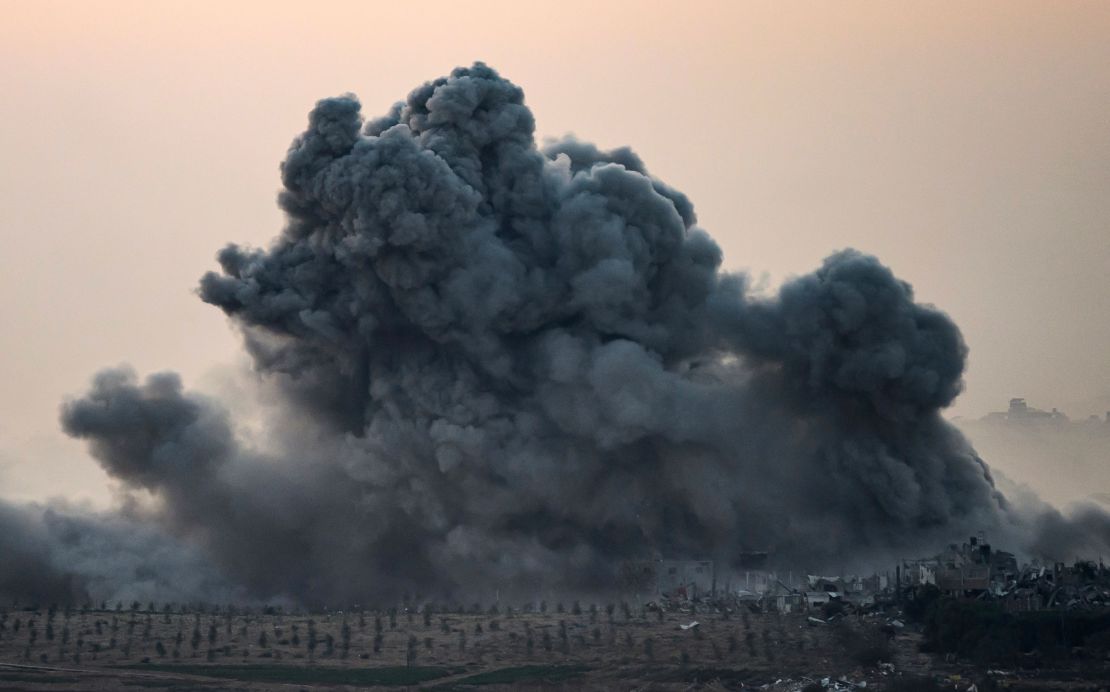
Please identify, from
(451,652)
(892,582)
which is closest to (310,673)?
(451,652)

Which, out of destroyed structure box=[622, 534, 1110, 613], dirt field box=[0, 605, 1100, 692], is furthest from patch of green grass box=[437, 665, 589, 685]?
destroyed structure box=[622, 534, 1110, 613]

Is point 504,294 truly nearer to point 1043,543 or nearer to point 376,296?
point 376,296

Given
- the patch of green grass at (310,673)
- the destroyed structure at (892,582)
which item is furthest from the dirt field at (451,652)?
the destroyed structure at (892,582)

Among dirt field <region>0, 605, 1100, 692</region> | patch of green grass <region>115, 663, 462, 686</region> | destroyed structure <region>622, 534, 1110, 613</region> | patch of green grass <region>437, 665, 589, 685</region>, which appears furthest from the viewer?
destroyed structure <region>622, 534, 1110, 613</region>

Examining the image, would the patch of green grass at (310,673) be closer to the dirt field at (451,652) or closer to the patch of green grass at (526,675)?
the dirt field at (451,652)

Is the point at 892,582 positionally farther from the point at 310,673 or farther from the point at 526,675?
the point at 310,673

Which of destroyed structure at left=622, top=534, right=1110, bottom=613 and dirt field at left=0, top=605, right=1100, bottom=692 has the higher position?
destroyed structure at left=622, top=534, right=1110, bottom=613

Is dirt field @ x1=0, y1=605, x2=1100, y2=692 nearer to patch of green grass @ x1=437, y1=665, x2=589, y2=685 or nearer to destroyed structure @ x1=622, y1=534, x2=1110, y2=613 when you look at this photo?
A: patch of green grass @ x1=437, y1=665, x2=589, y2=685
